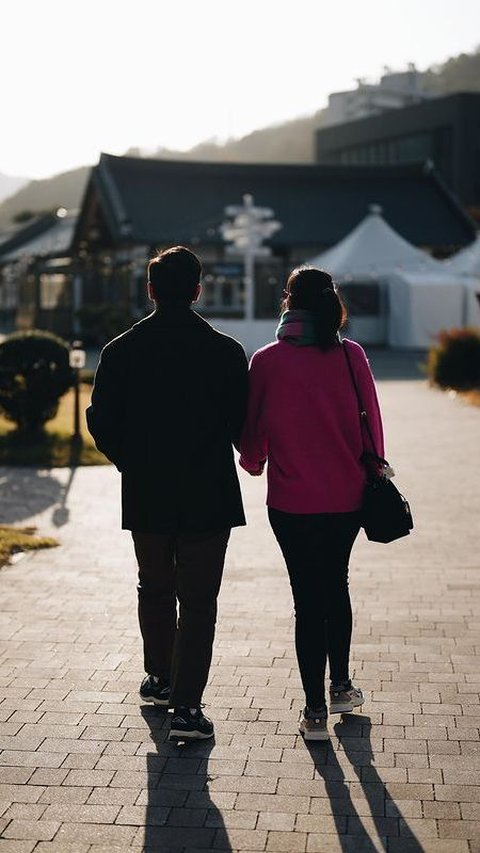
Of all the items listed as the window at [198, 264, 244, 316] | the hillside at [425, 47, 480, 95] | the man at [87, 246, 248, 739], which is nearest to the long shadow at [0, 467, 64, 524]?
the man at [87, 246, 248, 739]

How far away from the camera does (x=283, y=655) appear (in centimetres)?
629

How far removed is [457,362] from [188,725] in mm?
19779

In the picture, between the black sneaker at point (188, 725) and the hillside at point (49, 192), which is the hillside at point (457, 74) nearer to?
the hillside at point (49, 192)

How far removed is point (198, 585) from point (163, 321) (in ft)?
3.37

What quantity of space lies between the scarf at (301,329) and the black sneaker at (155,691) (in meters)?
1.55

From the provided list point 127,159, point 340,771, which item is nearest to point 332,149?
point 127,159

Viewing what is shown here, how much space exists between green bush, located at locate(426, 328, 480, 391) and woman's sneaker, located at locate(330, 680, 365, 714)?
19.0m

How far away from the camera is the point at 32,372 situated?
48.8 ft

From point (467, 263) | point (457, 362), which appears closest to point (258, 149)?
point (467, 263)

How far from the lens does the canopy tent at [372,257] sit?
126ft

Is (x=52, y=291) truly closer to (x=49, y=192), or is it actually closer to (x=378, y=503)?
(x=378, y=503)

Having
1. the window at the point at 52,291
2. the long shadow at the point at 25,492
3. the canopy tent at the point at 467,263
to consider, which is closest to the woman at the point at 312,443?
the long shadow at the point at 25,492

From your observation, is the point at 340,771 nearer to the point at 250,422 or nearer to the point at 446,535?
the point at 250,422

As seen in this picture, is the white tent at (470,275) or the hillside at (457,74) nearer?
the white tent at (470,275)
